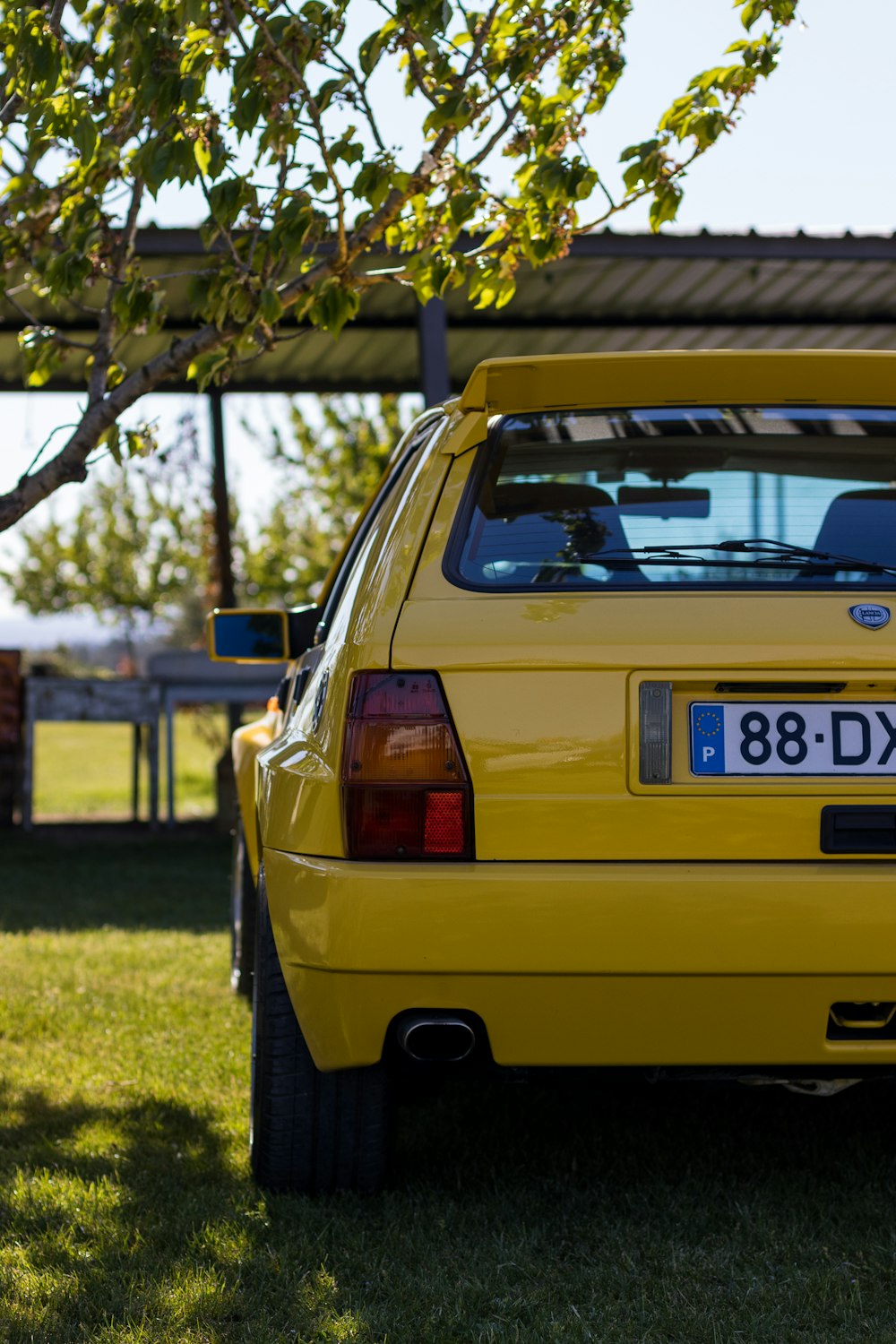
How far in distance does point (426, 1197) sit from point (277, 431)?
21.8m

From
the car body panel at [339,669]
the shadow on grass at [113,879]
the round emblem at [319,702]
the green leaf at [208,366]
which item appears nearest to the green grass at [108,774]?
the shadow on grass at [113,879]

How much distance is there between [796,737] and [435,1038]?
2.57 ft

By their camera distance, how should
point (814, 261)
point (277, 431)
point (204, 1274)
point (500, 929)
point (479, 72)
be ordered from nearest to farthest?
point (500, 929) → point (204, 1274) → point (479, 72) → point (814, 261) → point (277, 431)

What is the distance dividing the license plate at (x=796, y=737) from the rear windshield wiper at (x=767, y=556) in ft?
1.04

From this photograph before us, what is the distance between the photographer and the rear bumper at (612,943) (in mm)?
2275

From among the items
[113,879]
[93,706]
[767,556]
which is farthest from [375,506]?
[93,706]

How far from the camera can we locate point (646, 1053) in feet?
7.93

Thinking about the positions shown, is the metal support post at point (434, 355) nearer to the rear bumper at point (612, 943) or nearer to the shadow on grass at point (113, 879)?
the shadow on grass at point (113, 879)

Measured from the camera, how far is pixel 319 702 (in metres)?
2.62

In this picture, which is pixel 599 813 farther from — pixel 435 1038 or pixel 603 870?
pixel 435 1038

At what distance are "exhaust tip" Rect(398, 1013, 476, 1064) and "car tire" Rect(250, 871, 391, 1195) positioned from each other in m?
0.25

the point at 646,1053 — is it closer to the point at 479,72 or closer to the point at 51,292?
the point at 51,292

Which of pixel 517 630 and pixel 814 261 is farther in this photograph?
pixel 814 261

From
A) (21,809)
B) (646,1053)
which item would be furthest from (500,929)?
(21,809)
